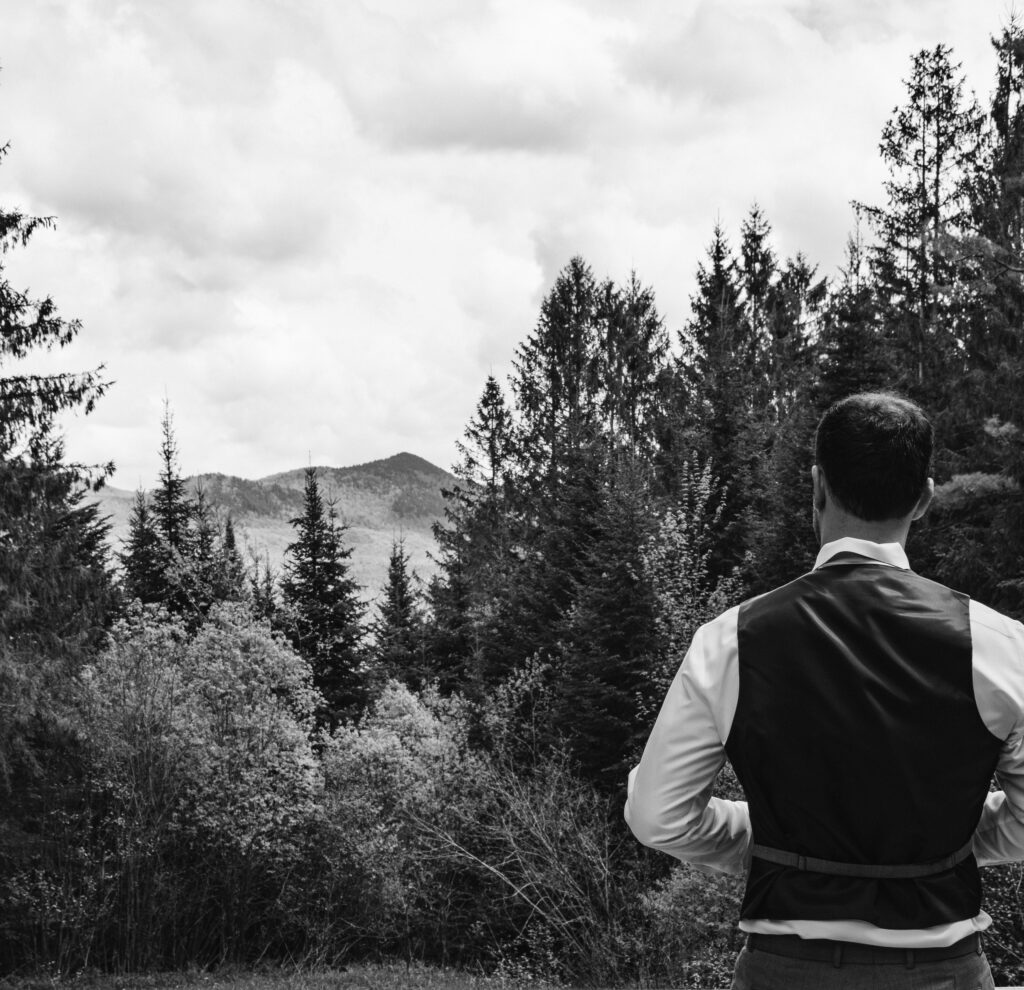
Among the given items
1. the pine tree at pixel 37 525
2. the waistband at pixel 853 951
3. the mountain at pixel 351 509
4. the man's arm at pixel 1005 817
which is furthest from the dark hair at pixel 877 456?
the mountain at pixel 351 509

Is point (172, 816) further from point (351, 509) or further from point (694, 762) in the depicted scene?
point (351, 509)

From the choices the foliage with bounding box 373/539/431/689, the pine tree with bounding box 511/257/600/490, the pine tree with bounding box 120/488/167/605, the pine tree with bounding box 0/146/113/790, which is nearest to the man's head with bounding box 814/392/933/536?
the pine tree with bounding box 0/146/113/790

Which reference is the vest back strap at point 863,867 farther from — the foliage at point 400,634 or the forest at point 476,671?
the foliage at point 400,634

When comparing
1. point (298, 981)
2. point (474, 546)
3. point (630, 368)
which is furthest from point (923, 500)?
point (630, 368)

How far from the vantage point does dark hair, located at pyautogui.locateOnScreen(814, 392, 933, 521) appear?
180cm

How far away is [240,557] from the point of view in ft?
108

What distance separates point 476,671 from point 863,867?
24.7m

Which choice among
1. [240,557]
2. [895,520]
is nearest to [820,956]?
[895,520]

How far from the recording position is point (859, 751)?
64.3 inches

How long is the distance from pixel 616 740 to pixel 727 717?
1897 cm

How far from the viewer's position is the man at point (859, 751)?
5.41ft

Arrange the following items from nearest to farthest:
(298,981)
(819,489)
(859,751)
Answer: (859,751)
(819,489)
(298,981)

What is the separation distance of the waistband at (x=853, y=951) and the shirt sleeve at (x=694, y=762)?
18cm

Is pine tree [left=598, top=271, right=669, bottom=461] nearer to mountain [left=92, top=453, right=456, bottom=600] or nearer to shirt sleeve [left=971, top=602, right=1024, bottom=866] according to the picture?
shirt sleeve [left=971, top=602, right=1024, bottom=866]
